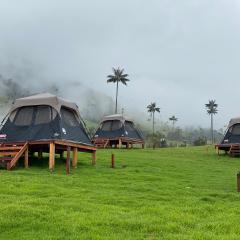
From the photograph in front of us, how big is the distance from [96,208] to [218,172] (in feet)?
50.8

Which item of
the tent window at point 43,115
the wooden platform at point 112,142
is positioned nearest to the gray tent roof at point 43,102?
the tent window at point 43,115

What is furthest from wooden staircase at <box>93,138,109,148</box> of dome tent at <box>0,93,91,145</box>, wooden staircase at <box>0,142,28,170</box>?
wooden staircase at <box>0,142,28,170</box>

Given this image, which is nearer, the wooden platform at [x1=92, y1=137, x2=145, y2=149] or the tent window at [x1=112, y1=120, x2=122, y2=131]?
the wooden platform at [x1=92, y1=137, x2=145, y2=149]

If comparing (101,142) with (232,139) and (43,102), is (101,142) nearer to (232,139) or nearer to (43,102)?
(232,139)

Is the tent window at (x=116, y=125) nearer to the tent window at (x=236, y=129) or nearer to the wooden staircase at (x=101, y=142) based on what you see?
the wooden staircase at (x=101, y=142)

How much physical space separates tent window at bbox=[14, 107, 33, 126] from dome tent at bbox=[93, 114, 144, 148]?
22369 mm

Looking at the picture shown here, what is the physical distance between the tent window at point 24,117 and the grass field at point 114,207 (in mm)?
5150

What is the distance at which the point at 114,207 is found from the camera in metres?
14.5

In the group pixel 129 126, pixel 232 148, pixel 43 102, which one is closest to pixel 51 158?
pixel 43 102

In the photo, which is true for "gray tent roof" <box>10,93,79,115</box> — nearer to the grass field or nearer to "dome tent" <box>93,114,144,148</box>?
the grass field

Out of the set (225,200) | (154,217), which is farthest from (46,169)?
(154,217)

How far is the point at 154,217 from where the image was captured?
13.2 metres

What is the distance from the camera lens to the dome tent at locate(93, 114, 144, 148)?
51.3m

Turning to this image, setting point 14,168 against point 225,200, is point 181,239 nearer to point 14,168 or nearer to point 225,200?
point 225,200
